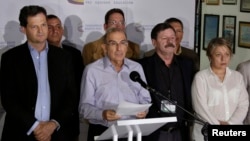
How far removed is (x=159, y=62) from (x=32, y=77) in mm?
952

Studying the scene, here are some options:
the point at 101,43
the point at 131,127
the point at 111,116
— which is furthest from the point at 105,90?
the point at 101,43

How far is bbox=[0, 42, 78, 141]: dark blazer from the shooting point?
2809mm

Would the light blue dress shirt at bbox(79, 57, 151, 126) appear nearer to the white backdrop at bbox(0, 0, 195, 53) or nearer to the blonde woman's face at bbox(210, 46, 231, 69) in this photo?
the blonde woman's face at bbox(210, 46, 231, 69)

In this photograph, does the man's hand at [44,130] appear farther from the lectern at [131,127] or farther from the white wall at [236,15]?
the white wall at [236,15]

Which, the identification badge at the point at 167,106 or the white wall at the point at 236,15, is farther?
the white wall at the point at 236,15

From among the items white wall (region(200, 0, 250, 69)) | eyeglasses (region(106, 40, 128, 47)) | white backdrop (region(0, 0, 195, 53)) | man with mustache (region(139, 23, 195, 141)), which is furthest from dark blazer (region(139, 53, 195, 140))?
white wall (region(200, 0, 250, 69))

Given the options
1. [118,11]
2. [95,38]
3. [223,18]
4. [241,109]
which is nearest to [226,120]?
[241,109]

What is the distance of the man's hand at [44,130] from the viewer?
111 inches

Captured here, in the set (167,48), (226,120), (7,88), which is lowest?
(226,120)

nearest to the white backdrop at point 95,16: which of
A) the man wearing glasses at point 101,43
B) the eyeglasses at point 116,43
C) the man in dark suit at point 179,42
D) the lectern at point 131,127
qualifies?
the man wearing glasses at point 101,43

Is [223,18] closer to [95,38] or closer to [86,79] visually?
[95,38]

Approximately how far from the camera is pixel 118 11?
3.86 m

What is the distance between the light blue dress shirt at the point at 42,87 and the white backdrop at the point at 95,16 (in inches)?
49.3

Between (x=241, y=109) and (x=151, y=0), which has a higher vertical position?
(x=151, y=0)
